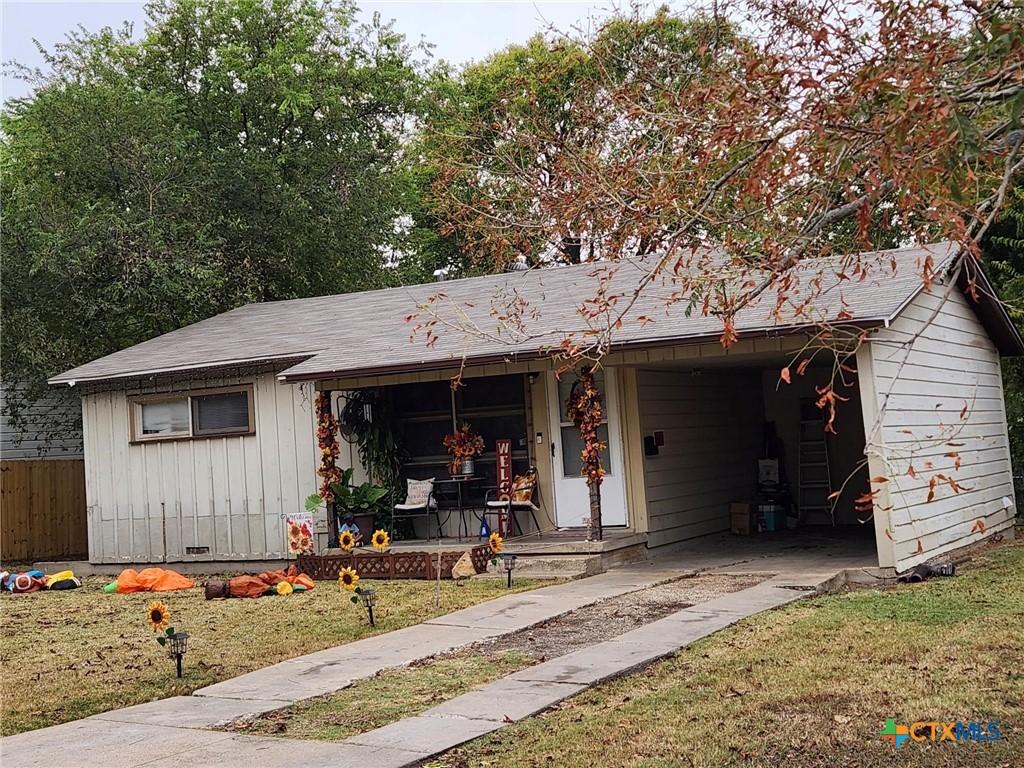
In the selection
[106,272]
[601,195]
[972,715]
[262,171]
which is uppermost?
[262,171]

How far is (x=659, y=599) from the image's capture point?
32.1 feet

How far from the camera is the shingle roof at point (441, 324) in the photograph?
1087 centimetres

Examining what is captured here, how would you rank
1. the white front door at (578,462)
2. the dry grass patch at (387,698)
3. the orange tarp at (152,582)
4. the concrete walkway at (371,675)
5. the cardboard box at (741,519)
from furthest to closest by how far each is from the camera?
the cardboard box at (741,519), the white front door at (578,462), the orange tarp at (152,582), the dry grass patch at (387,698), the concrete walkway at (371,675)

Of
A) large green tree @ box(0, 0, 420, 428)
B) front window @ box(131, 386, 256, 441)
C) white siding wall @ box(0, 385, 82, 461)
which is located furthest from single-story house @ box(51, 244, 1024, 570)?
white siding wall @ box(0, 385, 82, 461)

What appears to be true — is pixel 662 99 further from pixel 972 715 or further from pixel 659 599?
pixel 659 599

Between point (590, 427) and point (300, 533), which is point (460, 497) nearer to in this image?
point (300, 533)

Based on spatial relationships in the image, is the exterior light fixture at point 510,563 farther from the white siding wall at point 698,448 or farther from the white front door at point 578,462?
the white siding wall at point 698,448

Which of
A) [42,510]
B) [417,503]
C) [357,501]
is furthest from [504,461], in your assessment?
[42,510]

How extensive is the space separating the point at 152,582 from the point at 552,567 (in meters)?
4.64

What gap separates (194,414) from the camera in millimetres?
14477

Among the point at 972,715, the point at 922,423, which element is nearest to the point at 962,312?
the point at 922,423

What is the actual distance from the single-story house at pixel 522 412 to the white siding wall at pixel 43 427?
487 cm

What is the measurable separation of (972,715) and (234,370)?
10.5 m

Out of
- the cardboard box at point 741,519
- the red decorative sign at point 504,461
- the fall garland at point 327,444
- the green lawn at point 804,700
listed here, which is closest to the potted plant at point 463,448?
the red decorative sign at point 504,461
